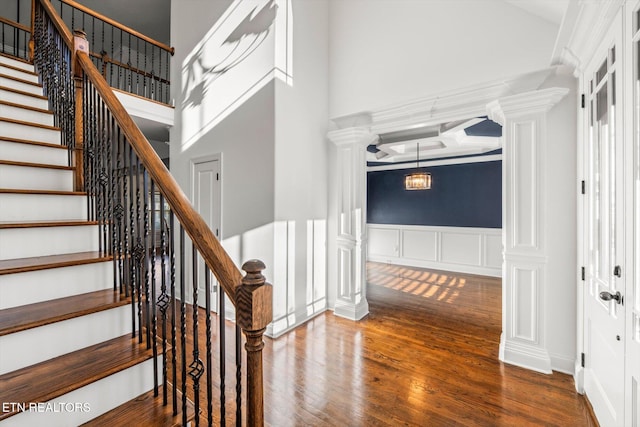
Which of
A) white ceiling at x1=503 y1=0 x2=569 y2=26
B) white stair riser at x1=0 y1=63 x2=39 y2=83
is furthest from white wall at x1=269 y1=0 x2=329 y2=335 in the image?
white stair riser at x1=0 y1=63 x2=39 y2=83

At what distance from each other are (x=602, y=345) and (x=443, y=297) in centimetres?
275

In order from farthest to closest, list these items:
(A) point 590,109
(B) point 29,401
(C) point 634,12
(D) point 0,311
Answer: (A) point 590,109, (C) point 634,12, (D) point 0,311, (B) point 29,401

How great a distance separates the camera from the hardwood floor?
1.95 m

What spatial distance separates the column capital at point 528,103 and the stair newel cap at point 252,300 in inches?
108

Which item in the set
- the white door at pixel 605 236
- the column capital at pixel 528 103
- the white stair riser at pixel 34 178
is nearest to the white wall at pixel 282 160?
the white stair riser at pixel 34 178

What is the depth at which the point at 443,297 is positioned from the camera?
455 centimetres

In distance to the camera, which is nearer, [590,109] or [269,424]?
[269,424]

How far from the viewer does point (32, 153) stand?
2105mm

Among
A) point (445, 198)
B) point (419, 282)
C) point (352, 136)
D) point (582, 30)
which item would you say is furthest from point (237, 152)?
point (445, 198)

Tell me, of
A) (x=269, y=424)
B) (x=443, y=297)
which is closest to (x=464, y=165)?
(x=443, y=297)

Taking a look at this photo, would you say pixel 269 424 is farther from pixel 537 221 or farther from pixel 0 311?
pixel 537 221

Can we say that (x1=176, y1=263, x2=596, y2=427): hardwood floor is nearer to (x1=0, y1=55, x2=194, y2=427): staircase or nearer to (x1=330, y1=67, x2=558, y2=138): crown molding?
(x1=0, y1=55, x2=194, y2=427): staircase

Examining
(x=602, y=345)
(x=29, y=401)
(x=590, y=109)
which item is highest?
(x=590, y=109)

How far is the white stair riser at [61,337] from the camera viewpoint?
3.83ft
